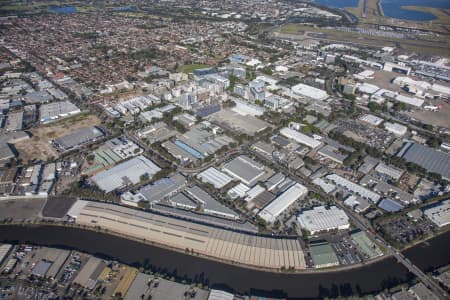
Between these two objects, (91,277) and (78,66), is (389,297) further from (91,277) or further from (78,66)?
(78,66)

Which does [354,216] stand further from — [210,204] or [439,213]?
[210,204]

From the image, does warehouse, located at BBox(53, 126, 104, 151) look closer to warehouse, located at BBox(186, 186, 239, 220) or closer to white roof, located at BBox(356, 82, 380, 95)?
warehouse, located at BBox(186, 186, 239, 220)

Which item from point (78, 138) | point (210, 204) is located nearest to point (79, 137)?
point (78, 138)

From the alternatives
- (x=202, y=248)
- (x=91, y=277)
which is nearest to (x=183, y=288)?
(x=202, y=248)

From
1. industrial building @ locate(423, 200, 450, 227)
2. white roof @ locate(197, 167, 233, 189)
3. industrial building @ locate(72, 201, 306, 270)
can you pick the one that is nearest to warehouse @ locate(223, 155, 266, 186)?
white roof @ locate(197, 167, 233, 189)

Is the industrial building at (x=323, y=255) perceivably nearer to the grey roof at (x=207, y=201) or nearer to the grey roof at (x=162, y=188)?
the grey roof at (x=207, y=201)
